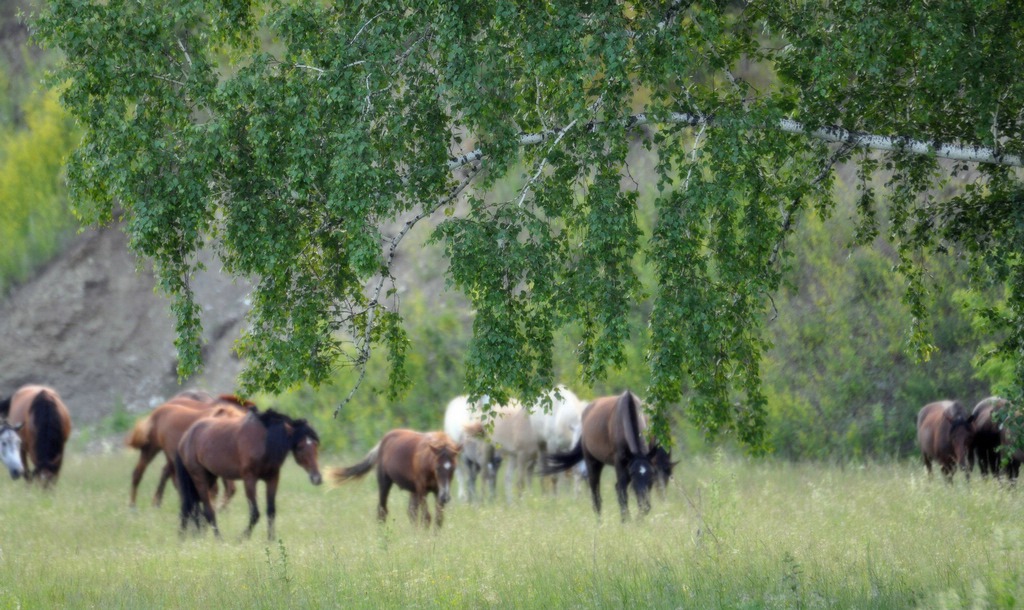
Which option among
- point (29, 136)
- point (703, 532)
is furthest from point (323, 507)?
point (29, 136)

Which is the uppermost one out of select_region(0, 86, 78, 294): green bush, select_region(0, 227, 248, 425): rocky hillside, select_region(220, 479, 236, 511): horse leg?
select_region(0, 86, 78, 294): green bush

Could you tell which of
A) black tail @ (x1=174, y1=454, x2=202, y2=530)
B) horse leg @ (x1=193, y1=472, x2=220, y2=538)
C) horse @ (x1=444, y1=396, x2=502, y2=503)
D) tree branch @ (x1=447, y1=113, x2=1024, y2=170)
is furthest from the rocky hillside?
tree branch @ (x1=447, y1=113, x2=1024, y2=170)

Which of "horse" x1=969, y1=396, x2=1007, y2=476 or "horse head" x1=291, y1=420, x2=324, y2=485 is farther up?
"horse head" x1=291, y1=420, x2=324, y2=485

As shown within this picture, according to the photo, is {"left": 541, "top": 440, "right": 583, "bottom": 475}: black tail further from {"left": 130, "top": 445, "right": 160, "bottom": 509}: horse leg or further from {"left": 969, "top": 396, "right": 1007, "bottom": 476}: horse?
{"left": 130, "top": 445, "right": 160, "bottom": 509}: horse leg

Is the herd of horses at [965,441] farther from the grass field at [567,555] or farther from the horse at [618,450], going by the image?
the horse at [618,450]

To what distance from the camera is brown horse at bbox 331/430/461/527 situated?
1373cm

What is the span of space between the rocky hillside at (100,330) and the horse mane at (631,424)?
2382cm

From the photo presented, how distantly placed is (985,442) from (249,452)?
31.3 ft

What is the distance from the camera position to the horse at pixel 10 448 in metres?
18.8

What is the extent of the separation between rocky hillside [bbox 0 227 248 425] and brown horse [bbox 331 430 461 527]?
2219cm

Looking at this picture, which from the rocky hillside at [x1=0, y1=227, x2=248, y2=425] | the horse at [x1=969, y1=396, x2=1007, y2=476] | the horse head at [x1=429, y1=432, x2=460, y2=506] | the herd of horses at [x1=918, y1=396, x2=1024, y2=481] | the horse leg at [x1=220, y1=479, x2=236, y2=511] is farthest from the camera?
the rocky hillside at [x1=0, y1=227, x2=248, y2=425]

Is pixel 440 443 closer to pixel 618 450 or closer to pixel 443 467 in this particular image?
pixel 443 467

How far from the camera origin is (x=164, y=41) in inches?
367

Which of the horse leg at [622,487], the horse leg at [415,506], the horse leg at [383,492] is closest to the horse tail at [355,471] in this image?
the horse leg at [383,492]
